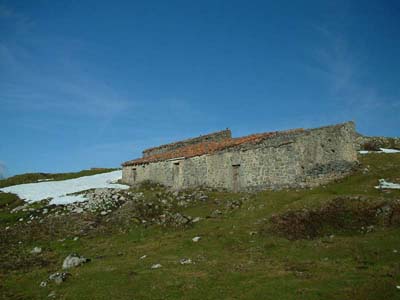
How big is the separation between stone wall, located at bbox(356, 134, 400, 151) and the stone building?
20.5 metres

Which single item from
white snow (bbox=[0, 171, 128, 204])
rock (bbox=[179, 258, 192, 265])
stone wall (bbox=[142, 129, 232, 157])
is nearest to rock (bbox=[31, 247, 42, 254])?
rock (bbox=[179, 258, 192, 265])

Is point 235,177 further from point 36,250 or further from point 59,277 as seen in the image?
point 59,277

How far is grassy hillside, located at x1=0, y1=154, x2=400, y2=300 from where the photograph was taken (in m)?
13.0

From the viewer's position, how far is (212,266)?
15812 millimetres

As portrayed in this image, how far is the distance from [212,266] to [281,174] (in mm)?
14836

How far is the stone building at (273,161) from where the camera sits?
28.8m

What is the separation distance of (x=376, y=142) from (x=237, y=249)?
44728mm

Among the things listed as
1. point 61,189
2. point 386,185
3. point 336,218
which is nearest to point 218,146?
point 386,185

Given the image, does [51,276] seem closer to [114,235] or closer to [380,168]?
[114,235]

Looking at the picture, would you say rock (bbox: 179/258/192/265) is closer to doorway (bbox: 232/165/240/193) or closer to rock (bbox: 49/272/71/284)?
rock (bbox: 49/272/71/284)

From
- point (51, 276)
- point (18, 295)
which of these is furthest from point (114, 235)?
point (18, 295)

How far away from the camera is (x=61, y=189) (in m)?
42.4

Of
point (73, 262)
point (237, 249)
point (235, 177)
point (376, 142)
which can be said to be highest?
point (376, 142)

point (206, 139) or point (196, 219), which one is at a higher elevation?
point (206, 139)
